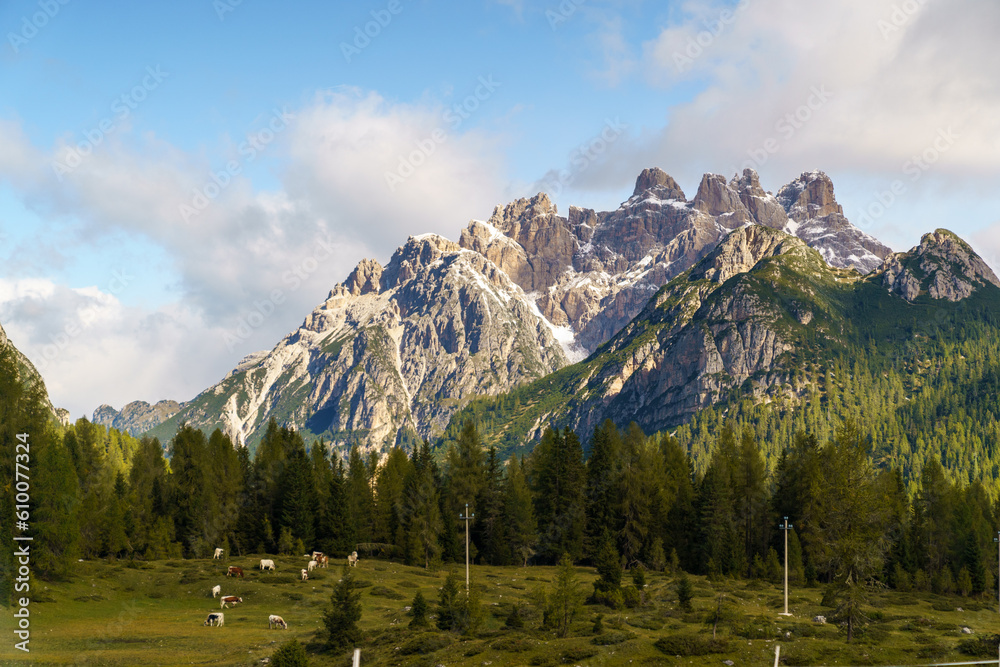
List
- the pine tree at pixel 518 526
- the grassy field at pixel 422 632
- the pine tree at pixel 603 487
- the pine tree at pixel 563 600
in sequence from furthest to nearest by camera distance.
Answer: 1. the pine tree at pixel 518 526
2. the pine tree at pixel 603 487
3. the pine tree at pixel 563 600
4. the grassy field at pixel 422 632

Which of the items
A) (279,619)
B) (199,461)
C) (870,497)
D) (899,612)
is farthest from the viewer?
(199,461)

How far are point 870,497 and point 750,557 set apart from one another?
176 feet

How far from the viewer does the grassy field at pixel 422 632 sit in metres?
51.2

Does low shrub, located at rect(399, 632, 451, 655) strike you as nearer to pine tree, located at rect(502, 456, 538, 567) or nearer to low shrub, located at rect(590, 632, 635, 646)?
low shrub, located at rect(590, 632, 635, 646)

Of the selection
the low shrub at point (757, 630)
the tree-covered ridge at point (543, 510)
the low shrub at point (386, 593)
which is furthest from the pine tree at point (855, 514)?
the low shrub at point (386, 593)

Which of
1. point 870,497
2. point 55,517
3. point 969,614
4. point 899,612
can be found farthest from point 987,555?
point 55,517

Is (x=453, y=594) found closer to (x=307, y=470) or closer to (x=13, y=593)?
(x=13, y=593)

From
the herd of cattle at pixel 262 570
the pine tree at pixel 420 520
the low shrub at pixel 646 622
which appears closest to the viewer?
the low shrub at pixel 646 622

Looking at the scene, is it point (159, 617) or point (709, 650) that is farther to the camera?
point (159, 617)

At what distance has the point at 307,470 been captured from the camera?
11850 cm

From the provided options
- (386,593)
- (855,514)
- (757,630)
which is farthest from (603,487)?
(757,630)

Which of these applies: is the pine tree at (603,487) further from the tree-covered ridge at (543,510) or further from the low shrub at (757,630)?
the low shrub at (757,630)

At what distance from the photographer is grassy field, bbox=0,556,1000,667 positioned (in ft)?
168

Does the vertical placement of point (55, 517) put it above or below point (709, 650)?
above
